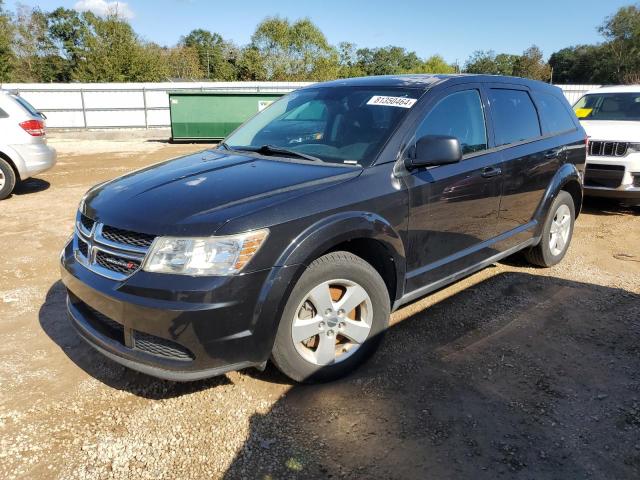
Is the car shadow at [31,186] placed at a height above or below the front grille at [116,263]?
below

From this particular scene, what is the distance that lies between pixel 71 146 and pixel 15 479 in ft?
56.1

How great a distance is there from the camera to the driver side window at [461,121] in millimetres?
3426

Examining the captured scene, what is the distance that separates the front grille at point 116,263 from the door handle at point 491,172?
2.52 meters

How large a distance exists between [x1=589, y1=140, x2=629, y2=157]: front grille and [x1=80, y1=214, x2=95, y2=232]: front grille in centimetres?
674

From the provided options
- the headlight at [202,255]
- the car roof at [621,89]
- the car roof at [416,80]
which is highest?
the car roof at [621,89]

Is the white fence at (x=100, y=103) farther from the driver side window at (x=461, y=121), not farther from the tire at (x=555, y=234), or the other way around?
the driver side window at (x=461, y=121)

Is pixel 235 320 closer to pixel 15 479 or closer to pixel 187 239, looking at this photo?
pixel 187 239

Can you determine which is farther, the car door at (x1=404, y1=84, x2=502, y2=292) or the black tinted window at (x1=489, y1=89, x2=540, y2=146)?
the black tinted window at (x1=489, y1=89, x2=540, y2=146)

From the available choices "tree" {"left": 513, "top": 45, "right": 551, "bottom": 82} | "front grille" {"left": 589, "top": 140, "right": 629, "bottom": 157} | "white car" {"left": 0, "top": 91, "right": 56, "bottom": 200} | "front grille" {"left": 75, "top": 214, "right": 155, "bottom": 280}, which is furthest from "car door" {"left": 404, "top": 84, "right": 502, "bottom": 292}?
"tree" {"left": 513, "top": 45, "right": 551, "bottom": 82}

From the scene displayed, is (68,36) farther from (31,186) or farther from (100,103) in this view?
(31,186)

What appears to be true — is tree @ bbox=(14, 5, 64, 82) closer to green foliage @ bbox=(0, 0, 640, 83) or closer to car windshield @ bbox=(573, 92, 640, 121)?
green foliage @ bbox=(0, 0, 640, 83)

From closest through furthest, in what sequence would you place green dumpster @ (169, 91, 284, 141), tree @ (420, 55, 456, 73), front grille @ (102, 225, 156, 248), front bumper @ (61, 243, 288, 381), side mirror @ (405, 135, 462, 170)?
front bumper @ (61, 243, 288, 381)
front grille @ (102, 225, 156, 248)
side mirror @ (405, 135, 462, 170)
green dumpster @ (169, 91, 284, 141)
tree @ (420, 55, 456, 73)

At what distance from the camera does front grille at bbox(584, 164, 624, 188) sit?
677 centimetres

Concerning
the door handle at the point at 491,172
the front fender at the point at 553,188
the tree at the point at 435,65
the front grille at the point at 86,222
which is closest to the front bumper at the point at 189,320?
the front grille at the point at 86,222
